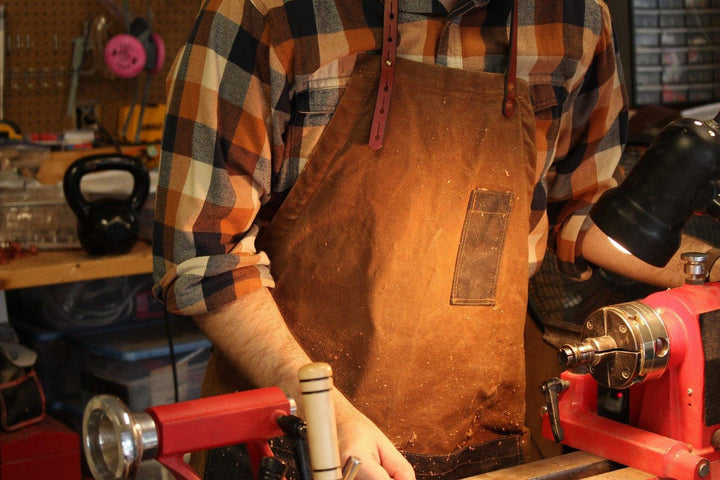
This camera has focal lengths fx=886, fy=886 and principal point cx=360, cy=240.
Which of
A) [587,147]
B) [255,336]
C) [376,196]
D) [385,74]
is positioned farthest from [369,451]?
[587,147]

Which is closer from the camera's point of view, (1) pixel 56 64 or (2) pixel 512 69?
(2) pixel 512 69

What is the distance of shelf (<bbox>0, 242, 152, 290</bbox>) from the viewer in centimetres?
194

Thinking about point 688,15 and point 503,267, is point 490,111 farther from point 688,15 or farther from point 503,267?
point 688,15

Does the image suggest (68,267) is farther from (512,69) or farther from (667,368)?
(667,368)

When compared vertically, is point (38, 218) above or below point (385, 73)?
below

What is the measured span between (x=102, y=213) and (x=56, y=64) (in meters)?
0.80

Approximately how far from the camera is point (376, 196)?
1.18m

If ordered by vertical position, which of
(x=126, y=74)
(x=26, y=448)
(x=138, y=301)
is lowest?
(x=26, y=448)

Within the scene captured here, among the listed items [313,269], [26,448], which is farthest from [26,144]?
[313,269]

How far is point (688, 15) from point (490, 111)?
1442 mm

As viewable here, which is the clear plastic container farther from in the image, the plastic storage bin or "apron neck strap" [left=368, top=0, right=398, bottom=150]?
"apron neck strap" [left=368, top=0, right=398, bottom=150]

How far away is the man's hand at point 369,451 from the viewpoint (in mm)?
890

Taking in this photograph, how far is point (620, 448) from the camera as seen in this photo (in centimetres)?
111

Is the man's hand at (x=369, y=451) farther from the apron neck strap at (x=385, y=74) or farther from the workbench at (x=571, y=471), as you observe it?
the apron neck strap at (x=385, y=74)
